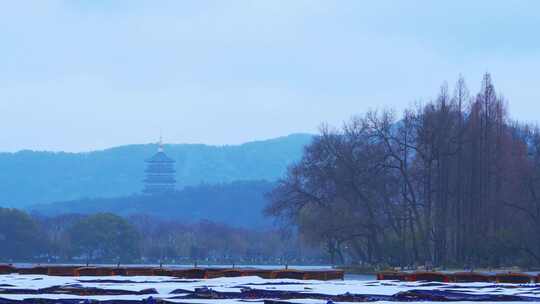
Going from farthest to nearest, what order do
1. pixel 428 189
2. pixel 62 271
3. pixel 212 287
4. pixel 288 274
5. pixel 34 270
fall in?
pixel 428 189, pixel 34 270, pixel 62 271, pixel 288 274, pixel 212 287

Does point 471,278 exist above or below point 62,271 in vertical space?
below

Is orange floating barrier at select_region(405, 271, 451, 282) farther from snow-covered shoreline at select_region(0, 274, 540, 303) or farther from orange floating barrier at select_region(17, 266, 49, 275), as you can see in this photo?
orange floating barrier at select_region(17, 266, 49, 275)

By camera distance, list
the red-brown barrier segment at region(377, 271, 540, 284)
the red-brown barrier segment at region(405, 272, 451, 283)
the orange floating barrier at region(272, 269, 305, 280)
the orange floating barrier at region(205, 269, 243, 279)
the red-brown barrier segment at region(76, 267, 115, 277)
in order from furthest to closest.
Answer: the red-brown barrier segment at region(76, 267, 115, 277), the orange floating barrier at region(272, 269, 305, 280), the orange floating barrier at region(205, 269, 243, 279), the red-brown barrier segment at region(405, 272, 451, 283), the red-brown barrier segment at region(377, 271, 540, 284)

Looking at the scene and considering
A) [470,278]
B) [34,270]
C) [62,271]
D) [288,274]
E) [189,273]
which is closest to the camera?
[470,278]

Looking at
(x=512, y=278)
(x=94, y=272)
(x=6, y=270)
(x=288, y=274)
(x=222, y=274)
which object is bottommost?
(x=512, y=278)

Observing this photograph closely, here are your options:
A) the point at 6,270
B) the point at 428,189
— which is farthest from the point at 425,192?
the point at 6,270

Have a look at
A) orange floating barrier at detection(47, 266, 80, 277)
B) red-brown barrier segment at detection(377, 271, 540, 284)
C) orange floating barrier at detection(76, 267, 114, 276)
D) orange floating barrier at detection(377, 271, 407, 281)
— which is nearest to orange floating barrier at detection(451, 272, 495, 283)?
red-brown barrier segment at detection(377, 271, 540, 284)

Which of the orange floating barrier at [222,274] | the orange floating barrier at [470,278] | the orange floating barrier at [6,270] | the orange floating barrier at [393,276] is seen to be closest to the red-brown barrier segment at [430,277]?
the orange floating barrier at [470,278]

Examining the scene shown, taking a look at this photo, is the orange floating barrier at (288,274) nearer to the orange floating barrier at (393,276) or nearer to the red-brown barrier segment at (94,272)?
the orange floating barrier at (393,276)

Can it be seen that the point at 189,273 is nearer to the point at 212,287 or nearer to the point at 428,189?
the point at 212,287

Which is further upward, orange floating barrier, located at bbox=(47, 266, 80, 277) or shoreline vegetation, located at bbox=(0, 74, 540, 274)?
shoreline vegetation, located at bbox=(0, 74, 540, 274)

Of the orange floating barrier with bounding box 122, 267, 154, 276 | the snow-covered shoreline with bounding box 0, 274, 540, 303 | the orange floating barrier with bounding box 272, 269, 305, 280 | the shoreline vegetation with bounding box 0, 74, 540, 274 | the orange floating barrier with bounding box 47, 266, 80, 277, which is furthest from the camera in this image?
the shoreline vegetation with bounding box 0, 74, 540, 274

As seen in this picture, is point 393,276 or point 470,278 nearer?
point 470,278

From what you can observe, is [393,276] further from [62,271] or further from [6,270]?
[6,270]
